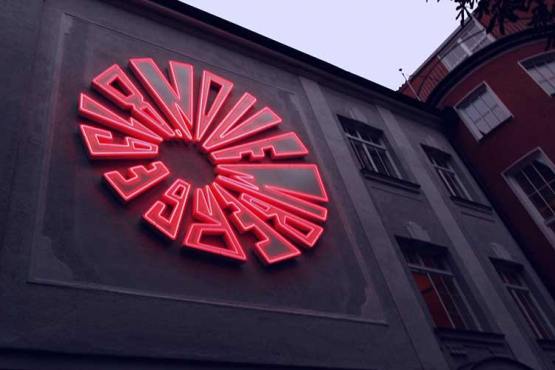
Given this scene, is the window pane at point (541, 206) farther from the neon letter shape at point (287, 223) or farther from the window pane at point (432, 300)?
the neon letter shape at point (287, 223)

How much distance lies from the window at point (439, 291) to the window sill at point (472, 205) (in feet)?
7.74

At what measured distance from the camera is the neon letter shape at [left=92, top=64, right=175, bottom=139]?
756 cm

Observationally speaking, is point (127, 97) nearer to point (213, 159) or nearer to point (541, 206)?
point (213, 159)

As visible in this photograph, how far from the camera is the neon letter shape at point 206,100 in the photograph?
832 cm

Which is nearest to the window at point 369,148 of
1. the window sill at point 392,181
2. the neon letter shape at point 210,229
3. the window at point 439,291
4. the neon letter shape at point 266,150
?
the window sill at point 392,181

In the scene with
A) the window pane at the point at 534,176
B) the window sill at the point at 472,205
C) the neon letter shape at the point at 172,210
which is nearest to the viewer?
the neon letter shape at the point at 172,210

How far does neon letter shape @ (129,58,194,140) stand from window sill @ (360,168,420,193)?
382cm

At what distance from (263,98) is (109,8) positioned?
10.8ft

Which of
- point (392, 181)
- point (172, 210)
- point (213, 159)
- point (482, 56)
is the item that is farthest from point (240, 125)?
point (482, 56)

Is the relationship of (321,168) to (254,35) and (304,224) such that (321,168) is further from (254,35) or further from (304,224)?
(254,35)

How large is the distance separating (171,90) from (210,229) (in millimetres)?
2863

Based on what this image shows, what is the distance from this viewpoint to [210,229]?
687cm

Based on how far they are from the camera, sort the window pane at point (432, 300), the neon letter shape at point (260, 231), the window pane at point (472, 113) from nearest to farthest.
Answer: the neon letter shape at point (260, 231) < the window pane at point (432, 300) < the window pane at point (472, 113)

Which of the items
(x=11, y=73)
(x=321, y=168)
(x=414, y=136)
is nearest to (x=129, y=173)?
(x=11, y=73)
